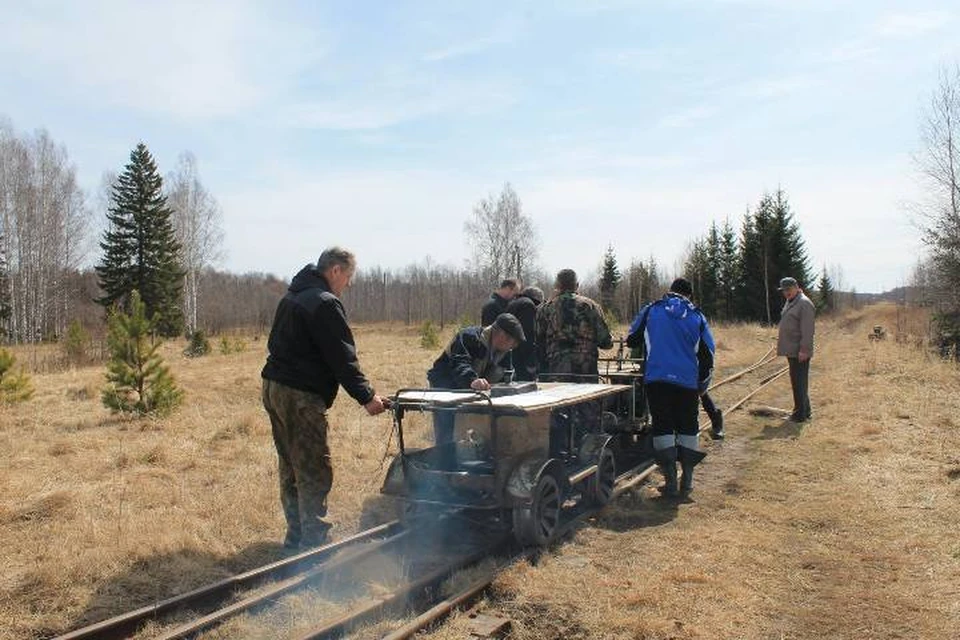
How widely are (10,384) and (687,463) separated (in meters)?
12.0

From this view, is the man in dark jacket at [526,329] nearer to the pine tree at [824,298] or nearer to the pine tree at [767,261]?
the pine tree at [767,261]

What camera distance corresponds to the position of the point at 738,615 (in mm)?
4422

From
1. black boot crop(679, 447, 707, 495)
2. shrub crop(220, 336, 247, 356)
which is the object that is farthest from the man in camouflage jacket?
shrub crop(220, 336, 247, 356)

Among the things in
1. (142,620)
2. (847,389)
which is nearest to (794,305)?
(847,389)

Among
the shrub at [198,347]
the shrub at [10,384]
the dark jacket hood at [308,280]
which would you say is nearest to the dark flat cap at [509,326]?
the dark jacket hood at [308,280]

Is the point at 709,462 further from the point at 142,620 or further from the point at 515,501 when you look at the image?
the point at 142,620

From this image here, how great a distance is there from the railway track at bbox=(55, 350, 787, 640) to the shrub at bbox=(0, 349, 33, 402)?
10261 millimetres

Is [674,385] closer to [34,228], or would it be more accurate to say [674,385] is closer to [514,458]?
[514,458]

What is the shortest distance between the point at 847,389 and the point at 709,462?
21.2 feet

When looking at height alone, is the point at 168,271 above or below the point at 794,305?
above

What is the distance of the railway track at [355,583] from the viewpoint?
416 centimetres

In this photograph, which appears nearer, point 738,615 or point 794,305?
point 738,615

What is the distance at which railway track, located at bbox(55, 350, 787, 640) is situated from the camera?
164 inches

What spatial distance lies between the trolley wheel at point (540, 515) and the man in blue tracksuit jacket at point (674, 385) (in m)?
1.87
